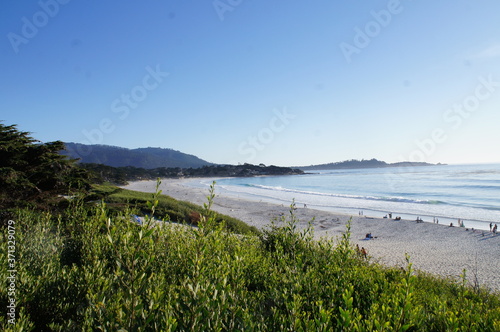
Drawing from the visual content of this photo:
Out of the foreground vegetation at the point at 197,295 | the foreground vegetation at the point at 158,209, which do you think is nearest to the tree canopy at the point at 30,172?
the foreground vegetation at the point at 158,209

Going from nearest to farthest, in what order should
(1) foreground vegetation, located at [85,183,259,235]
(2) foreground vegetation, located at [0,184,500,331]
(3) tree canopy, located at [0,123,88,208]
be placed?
1. (2) foreground vegetation, located at [0,184,500,331]
2. (3) tree canopy, located at [0,123,88,208]
3. (1) foreground vegetation, located at [85,183,259,235]

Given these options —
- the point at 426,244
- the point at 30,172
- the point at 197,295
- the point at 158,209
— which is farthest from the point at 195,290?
the point at 426,244

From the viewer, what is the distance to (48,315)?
3.59 meters

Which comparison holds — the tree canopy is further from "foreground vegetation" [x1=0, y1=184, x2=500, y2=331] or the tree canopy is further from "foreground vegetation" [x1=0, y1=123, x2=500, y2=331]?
"foreground vegetation" [x1=0, y1=184, x2=500, y2=331]

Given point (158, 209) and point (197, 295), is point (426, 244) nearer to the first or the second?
point (158, 209)

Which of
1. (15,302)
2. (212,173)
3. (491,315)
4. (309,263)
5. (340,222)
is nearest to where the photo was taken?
(15,302)

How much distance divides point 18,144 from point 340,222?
104ft

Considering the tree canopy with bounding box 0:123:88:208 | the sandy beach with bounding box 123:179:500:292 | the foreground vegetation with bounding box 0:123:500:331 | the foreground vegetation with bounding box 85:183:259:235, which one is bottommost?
the sandy beach with bounding box 123:179:500:292

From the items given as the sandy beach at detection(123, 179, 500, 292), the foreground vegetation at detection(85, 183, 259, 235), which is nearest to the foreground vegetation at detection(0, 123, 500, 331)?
the foreground vegetation at detection(85, 183, 259, 235)

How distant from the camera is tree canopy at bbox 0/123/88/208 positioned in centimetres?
991

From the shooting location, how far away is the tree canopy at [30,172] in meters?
9.91

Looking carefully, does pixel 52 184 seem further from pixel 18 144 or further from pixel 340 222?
pixel 340 222

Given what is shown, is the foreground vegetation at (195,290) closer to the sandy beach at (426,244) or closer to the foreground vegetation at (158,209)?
the foreground vegetation at (158,209)

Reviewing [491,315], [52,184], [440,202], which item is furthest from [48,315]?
[440,202]
